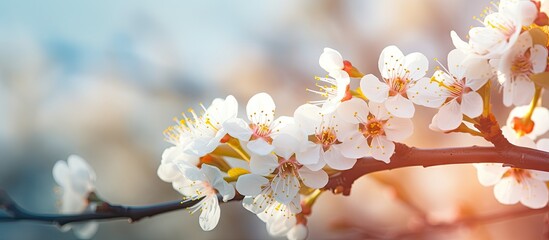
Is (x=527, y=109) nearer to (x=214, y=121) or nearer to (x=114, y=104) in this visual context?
(x=214, y=121)

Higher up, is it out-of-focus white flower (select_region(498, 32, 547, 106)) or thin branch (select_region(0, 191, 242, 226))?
out-of-focus white flower (select_region(498, 32, 547, 106))

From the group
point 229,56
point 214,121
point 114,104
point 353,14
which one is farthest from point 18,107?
point 214,121

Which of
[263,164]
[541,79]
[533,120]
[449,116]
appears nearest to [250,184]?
[263,164]

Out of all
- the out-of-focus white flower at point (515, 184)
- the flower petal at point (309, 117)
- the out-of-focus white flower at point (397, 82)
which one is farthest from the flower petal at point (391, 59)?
the out-of-focus white flower at point (515, 184)

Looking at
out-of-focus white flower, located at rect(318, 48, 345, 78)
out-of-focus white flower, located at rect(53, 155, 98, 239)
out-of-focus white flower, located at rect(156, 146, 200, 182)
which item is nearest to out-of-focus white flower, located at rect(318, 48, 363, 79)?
out-of-focus white flower, located at rect(318, 48, 345, 78)

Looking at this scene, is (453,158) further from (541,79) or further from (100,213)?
(100,213)

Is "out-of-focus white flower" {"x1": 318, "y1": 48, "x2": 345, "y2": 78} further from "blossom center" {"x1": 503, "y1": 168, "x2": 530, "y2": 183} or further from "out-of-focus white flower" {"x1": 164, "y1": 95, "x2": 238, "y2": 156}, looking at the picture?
"blossom center" {"x1": 503, "y1": 168, "x2": 530, "y2": 183}
